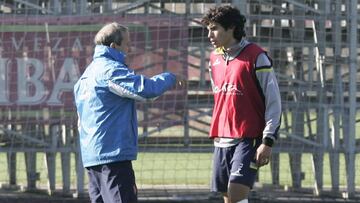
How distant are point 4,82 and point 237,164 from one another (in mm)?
3942

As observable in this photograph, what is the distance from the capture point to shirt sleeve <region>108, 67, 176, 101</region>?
249 inches

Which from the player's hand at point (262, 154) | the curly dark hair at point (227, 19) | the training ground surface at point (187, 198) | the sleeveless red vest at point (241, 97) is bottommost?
the training ground surface at point (187, 198)

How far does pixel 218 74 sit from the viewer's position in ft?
23.1

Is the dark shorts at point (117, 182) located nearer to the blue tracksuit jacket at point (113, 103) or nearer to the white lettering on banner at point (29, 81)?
the blue tracksuit jacket at point (113, 103)

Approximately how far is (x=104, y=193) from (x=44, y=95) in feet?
12.4

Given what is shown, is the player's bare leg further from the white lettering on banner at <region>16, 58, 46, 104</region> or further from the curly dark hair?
the white lettering on banner at <region>16, 58, 46, 104</region>

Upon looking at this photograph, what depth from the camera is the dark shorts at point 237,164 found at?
684cm

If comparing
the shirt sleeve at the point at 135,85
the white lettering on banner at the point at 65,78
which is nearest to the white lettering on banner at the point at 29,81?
the white lettering on banner at the point at 65,78

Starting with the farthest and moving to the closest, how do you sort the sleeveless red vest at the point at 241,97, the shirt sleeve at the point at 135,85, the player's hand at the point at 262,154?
the sleeveless red vest at the point at 241,97 → the player's hand at the point at 262,154 → the shirt sleeve at the point at 135,85

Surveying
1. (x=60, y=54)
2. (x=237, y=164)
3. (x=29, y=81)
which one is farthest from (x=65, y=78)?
(x=237, y=164)

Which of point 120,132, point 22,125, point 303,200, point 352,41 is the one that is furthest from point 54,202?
point 120,132

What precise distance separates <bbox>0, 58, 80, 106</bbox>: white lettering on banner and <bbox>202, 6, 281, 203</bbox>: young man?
3.40 meters

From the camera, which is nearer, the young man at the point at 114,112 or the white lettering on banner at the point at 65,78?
the young man at the point at 114,112

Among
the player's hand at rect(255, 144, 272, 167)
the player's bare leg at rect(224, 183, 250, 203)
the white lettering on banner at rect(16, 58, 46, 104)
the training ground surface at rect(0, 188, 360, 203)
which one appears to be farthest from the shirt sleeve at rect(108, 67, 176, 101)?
the training ground surface at rect(0, 188, 360, 203)
